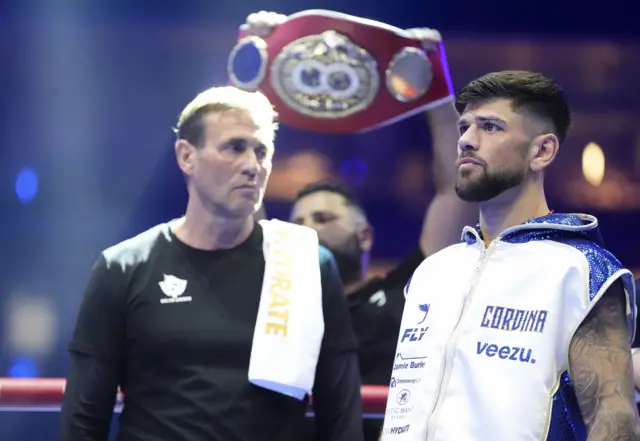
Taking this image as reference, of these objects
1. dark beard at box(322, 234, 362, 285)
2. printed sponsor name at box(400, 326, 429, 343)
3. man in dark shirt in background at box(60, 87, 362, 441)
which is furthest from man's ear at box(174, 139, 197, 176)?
printed sponsor name at box(400, 326, 429, 343)

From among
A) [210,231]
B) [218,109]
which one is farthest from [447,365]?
[218,109]

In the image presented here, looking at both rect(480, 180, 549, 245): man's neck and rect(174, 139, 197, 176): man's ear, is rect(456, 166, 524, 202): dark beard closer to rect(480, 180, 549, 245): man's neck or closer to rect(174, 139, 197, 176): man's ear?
rect(480, 180, 549, 245): man's neck

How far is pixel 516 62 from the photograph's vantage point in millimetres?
3193

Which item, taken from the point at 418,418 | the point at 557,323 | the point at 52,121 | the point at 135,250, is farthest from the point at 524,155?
the point at 52,121

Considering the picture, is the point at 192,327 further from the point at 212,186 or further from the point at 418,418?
the point at 418,418

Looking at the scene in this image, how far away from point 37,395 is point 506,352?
1785mm

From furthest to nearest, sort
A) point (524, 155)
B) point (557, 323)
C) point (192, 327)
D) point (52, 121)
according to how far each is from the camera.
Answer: point (52, 121), point (192, 327), point (524, 155), point (557, 323)

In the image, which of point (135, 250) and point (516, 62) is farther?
point (516, 62)

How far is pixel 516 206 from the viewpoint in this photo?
6.17 feet

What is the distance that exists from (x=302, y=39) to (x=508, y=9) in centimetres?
69

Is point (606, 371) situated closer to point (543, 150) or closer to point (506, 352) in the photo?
point (506, 352)

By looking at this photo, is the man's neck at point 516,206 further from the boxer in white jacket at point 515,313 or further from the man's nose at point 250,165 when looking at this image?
the man's nose at point 250,165

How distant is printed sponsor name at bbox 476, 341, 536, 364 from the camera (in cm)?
169

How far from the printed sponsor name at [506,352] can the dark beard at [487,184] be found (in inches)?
11.3
